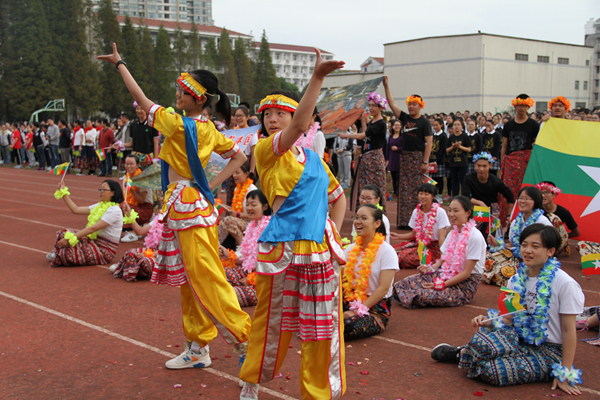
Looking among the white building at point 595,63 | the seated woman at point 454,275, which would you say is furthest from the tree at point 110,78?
the seated woman at point 454,275

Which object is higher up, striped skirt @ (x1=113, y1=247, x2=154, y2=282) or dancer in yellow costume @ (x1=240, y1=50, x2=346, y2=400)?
dancer in yellow costume @ (x1=240, y1=50, x2=346, y2=400)

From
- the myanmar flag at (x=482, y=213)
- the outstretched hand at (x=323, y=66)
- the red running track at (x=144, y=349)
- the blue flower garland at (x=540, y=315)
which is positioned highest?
the outstretched hand at (x=323, y=66)

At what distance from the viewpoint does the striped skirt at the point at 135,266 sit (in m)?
6.37

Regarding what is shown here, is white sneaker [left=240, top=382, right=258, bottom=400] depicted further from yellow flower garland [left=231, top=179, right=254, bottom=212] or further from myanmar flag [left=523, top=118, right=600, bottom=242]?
myanmar flag [left=523, top=118, right=600, bottom=242]

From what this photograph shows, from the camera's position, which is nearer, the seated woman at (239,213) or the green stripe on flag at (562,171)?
the green stripe on flag at (562,171)

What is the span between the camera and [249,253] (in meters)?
5.94

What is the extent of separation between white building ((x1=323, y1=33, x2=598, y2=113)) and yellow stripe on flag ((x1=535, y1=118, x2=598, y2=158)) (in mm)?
36568

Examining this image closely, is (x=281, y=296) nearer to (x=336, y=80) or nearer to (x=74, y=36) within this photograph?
(x=336, y=80)

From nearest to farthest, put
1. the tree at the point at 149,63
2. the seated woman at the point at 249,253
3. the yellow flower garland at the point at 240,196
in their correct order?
the seated woman at the point at 249,253, the yellow flower garland at the point at 240,196, the tree at the point at 149,63

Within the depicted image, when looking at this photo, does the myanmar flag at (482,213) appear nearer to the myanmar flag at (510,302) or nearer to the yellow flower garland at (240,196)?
the myanmar flag at (510,302)

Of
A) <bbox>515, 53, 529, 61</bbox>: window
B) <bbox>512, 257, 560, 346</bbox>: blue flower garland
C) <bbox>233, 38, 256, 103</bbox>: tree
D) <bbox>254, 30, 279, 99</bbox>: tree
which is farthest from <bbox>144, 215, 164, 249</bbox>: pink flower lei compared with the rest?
<bbox>254, 30, 279, 99</bbox>: tree

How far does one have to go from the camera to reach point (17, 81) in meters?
46.9

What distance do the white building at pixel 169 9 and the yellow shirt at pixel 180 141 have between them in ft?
451

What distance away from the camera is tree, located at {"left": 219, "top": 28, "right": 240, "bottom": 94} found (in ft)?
251
